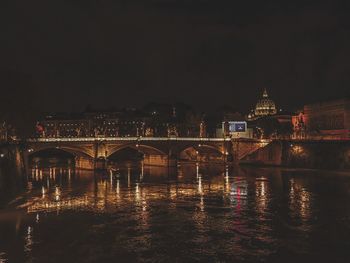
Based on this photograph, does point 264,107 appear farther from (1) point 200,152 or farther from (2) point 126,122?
(1) point 200,152

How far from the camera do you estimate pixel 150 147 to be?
8581 cm

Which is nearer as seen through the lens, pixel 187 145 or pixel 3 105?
pixel 3 105

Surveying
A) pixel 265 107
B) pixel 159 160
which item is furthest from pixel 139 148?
pixel 265 107

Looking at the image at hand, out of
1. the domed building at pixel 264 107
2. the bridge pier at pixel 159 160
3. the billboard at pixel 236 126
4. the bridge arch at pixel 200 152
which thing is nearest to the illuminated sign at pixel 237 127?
the billboard at pixel 236 126

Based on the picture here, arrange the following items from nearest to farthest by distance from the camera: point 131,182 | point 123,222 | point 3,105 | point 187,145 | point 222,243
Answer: point 222,243
point 123,222
point 3,105
point 131,182
point 187,145

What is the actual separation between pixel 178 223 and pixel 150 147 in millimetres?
54779

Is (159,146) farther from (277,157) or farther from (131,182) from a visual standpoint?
(131,182)

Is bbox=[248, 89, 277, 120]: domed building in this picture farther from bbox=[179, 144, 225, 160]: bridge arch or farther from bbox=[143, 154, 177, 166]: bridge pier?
bbox=[143, 154, 177, 166]: bridge pier

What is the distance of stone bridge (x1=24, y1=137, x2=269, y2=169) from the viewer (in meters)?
73.0

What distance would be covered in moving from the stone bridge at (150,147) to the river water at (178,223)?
67.5ft

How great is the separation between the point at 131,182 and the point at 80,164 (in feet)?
88.7

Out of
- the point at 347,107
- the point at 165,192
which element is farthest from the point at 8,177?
the point at 347,107

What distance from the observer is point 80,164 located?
272 feet

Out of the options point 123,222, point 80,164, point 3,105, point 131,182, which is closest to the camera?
point 123,222
